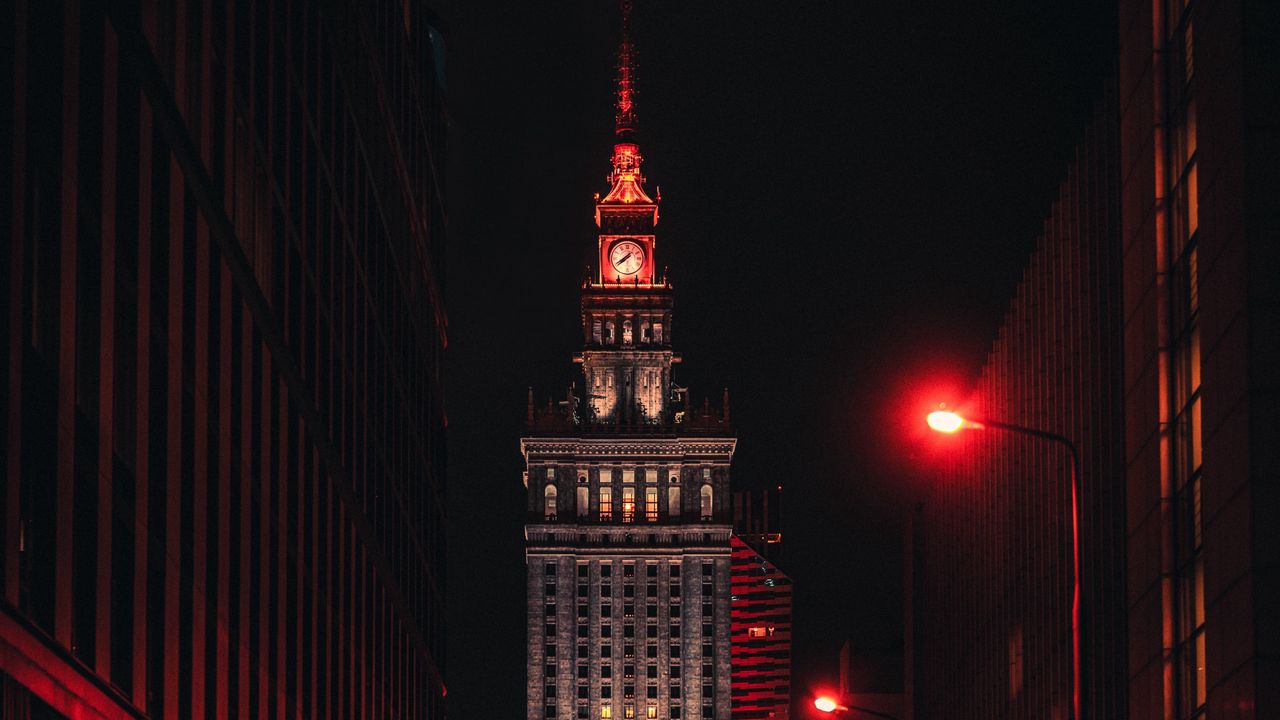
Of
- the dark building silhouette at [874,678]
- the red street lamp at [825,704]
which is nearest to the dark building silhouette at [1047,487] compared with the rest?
the red street lamp at [825,704]

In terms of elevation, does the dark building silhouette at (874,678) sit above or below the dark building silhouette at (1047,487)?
above

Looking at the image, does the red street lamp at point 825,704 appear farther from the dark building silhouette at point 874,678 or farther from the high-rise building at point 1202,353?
the dark building silhouette at point 874,678

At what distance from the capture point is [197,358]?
55.6 m

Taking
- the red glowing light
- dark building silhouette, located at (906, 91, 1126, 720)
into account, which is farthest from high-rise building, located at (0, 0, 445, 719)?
dark building silhouette, located at (906, 91, 1126, 720)

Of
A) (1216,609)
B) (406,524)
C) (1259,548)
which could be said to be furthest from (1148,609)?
(406,524)

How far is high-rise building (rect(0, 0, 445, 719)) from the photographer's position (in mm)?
41406

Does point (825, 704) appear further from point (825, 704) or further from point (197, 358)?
point (197, 358)

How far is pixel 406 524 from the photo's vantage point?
110500mm

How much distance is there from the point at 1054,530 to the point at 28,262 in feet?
141

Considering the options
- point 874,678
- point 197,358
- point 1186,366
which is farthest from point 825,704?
point 874,678

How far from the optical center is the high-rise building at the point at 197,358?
41.4 meters

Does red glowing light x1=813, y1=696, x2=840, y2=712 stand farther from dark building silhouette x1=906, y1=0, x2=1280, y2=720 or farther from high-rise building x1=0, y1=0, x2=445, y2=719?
high-rise building x1=0, y1=0, x2=445, y2=719

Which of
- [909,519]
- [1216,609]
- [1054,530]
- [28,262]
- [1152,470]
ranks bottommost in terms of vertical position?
[1216,609]

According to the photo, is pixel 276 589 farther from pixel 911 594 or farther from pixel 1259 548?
pixel 911 594
